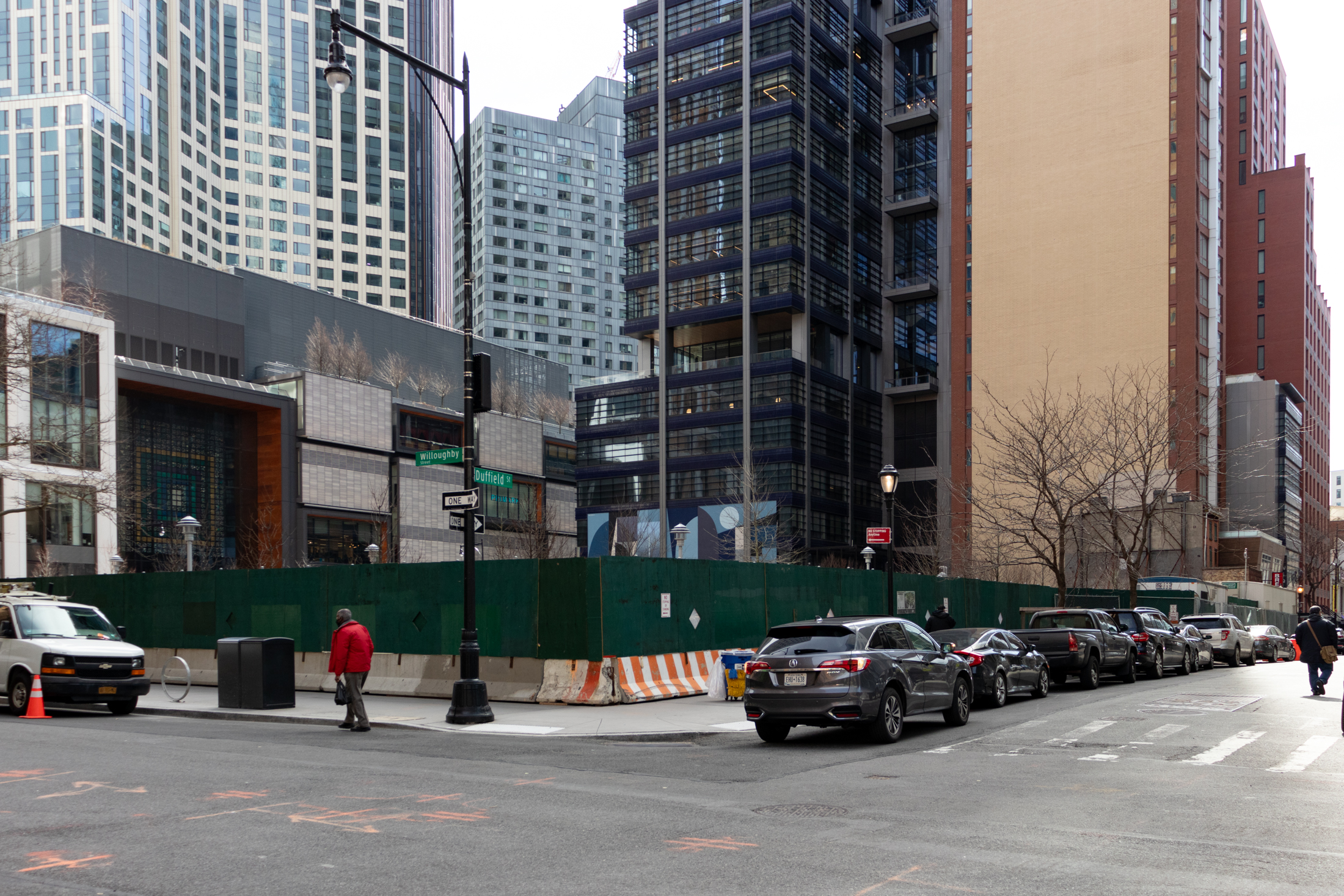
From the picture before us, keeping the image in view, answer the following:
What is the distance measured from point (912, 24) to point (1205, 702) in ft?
288

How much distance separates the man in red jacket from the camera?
16.2m

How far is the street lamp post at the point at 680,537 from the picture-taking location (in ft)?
218

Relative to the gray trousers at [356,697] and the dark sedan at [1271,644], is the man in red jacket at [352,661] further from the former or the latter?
the dark sedan at [1271,644]

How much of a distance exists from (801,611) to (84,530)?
53791 millimetres

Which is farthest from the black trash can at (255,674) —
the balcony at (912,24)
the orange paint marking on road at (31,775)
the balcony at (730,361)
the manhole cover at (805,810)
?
the balcony at (912,24)

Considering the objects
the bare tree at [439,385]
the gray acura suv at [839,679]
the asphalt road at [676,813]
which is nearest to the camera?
the asphalt road at [676,813]

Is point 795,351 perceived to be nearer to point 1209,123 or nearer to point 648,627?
point 1209,123

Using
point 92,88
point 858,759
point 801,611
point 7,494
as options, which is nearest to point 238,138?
point 92,88

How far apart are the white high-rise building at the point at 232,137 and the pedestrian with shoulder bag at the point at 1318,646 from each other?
432 feet

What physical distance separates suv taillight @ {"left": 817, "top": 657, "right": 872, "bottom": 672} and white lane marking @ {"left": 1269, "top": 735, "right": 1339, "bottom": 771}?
4527mm

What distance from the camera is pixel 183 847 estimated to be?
7953mm

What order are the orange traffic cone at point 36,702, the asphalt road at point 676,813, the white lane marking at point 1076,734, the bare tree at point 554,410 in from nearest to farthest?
the asphalt road at point 676,813 → the white lane marking at point 1076,734 → the orange traffic cone at point 36,702 → the bare tree at point 554,410

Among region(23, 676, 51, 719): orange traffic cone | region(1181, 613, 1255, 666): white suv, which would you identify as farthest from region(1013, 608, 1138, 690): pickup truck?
region(23, 676, 51, 719): orange traffic cone

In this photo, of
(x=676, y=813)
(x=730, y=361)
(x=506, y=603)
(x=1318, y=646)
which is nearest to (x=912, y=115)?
(x=730, y=361)
